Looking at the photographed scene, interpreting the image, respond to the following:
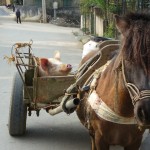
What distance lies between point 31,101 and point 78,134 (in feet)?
3.57

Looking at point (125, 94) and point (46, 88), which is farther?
point (46, 88)

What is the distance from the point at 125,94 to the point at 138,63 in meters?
0.50

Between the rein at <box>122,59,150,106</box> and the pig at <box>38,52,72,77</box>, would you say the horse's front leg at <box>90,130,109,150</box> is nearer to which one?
the rein at <box>122,59,150,106</box>

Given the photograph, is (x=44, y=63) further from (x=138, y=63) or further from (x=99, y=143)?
(x=138, y=63)

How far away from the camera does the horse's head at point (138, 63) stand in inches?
118

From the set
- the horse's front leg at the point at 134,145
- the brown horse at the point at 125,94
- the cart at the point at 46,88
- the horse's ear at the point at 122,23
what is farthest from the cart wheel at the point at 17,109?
the horse's ear at the point at 122,23

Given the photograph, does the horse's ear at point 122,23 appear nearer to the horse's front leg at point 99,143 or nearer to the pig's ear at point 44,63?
the horse's front leg at point 99,143

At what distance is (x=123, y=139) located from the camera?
12.7 feet

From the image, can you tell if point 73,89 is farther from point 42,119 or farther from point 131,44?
point 42,119

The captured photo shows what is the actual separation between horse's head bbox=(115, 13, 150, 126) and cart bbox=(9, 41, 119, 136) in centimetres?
116

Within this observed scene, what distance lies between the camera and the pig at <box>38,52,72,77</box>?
5570 millimetres

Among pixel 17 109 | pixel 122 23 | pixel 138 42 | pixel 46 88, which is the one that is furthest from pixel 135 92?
pixel 17 109

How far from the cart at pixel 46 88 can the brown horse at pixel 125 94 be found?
16 centimetres

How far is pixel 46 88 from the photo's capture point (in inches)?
216
